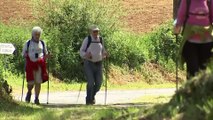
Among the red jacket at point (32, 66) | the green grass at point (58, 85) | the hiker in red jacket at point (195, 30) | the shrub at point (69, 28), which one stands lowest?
the green grass at point (58, 85)

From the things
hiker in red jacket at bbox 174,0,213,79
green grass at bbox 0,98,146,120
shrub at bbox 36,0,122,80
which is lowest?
shrub at bbox 36,0,122,80

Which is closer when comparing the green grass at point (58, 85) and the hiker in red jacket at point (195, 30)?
the hiker in red jacket at point (195, 30)

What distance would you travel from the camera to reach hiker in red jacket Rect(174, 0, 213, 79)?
26.0 feet

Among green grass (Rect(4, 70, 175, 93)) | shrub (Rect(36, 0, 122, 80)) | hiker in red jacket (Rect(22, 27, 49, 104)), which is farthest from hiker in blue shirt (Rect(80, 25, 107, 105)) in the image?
shrub (Rect(36, 0, 122, 80))

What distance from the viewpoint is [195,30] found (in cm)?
794

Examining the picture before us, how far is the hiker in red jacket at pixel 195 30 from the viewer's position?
7.93 metres

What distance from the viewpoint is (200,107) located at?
4.95 m

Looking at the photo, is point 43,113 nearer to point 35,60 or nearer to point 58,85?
point 35,60

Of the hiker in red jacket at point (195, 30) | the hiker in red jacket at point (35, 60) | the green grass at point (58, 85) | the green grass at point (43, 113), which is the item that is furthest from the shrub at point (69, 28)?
the hiker in red jacket at point (195, 30)

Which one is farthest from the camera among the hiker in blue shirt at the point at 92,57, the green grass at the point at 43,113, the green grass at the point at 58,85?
the green grass at the point at 58,85

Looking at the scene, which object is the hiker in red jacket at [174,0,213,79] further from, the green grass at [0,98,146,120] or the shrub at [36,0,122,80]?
the shrub at [36,0,122,80]

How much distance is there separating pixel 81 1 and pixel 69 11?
0.58 metres

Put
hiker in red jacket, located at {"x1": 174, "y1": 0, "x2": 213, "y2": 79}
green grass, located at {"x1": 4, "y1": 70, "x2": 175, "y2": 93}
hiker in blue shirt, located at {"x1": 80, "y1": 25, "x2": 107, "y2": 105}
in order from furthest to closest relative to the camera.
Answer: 1. green grass, located at {"x1": 4, "y1": 70, "x2": 175, "y2": 93}
2. hiker in blue shirt, located at {"x1": 80, "y1": 25, "x2": 107, "y2": 105}
3. hiker in red jacket, located at {"x1": 174, "y1": 0, "x2": 213, "y2": 79}

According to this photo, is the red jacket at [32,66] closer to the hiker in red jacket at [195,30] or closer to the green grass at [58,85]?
the hiker in red jacket at [195,30]
